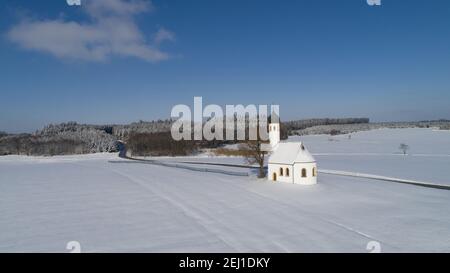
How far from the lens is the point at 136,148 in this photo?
327ft

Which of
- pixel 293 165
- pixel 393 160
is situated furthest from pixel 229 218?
pixel 393 160

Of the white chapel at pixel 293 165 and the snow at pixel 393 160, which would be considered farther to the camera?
the snow at pixel 393 160

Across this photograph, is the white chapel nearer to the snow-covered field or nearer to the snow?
the snow-covered field

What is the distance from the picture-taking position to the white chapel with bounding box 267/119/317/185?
3036cm

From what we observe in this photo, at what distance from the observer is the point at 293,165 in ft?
100

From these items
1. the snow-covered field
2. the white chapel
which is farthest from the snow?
the white chapel

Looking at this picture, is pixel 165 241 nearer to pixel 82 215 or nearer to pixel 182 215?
pixel 182 215

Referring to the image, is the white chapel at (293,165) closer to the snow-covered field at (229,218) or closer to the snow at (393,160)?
the snow-covered field at (229,218)

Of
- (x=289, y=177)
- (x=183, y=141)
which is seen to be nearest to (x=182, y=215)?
(x=289, y=177)

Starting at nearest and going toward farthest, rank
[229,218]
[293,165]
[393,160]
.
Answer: [229,218] → [293,165] → [393,160]

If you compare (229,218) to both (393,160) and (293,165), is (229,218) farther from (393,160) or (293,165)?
(393,160)

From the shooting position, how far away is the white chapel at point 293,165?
30.4 metres

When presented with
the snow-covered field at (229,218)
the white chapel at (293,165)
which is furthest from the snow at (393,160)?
the white chapel at (293,165)

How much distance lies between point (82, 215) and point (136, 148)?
81.0 metres
